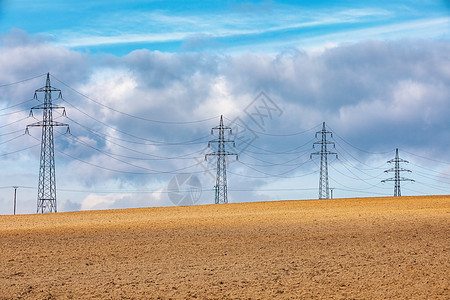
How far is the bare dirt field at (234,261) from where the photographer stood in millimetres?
17406

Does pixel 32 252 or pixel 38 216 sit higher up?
pixel 38 216

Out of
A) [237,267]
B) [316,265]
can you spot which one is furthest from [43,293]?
[316,265]

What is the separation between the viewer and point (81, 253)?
950 inches

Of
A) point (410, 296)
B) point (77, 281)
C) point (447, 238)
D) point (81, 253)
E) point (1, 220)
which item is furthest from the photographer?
point (1, 220)

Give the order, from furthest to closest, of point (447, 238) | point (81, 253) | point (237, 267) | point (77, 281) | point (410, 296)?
point (447, 238) → point (81, 253) → point (237, 267) → point (77, 281) → point (410, 296)

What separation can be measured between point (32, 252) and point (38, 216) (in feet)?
79.1

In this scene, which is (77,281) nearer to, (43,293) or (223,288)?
(43,293)

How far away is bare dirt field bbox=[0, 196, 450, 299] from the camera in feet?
57.1

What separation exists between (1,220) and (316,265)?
31.9 m

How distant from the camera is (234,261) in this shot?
853 inches

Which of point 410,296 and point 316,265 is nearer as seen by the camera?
point 410,296

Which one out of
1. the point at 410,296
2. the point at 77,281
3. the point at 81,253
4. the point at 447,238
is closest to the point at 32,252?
the point at 81,253

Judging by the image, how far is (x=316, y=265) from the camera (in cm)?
2067

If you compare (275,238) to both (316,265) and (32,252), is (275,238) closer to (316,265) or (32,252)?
(316,265)
